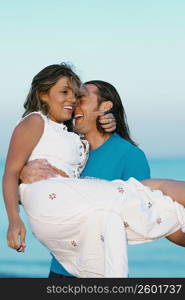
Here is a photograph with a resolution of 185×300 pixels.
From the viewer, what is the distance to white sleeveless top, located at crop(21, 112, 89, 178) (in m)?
3.63

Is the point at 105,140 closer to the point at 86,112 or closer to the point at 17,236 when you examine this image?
the point at 86,112

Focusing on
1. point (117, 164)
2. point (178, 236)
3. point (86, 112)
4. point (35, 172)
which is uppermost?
point (86, 112)

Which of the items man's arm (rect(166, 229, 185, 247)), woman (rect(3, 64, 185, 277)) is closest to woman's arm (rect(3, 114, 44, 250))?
woman (rect(3, 64, 185, 277))

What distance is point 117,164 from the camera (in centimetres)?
410

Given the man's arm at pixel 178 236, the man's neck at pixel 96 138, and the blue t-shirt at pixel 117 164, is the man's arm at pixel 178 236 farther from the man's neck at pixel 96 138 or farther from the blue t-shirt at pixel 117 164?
the man's neck at pixel 96 138

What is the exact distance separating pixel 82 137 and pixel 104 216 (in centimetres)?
111

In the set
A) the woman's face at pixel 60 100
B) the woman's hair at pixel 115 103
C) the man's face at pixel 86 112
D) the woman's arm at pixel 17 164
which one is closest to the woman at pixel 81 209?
the woman's arm at pixel 17 164

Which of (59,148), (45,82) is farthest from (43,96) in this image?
(59,148)

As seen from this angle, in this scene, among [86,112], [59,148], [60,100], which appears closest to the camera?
[59,148]

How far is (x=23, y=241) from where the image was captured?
3.28m

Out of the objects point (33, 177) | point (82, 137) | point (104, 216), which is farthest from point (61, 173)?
point (82, 137)

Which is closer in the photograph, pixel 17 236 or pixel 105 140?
pixel 17 236

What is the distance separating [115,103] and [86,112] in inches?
7.6

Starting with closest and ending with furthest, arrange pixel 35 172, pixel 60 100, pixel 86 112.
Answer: pixel 35 172, pixel 60 100, pixel 86 112
